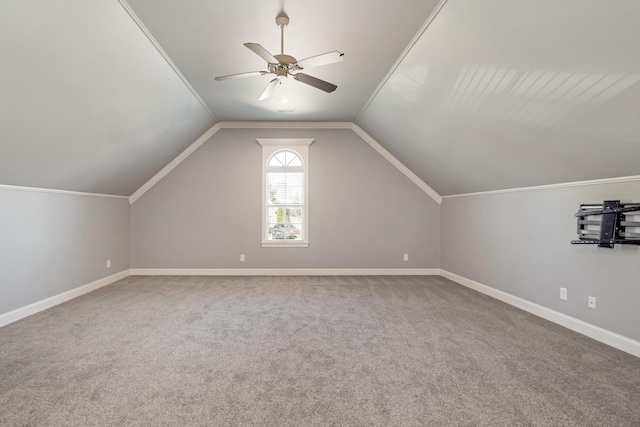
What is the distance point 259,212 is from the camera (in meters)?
5.79

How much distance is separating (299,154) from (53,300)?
13.8 ft

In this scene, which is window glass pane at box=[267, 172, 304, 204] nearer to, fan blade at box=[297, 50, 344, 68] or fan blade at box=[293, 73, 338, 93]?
fan blade at box=[293, 73, 338, 93]

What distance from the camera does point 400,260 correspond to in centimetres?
586

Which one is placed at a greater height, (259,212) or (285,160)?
(285,160)

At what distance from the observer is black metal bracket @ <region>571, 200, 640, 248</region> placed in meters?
2.70

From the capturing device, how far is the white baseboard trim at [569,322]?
269cm

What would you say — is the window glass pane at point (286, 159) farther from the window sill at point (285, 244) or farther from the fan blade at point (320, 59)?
the fan blade at point (320, 59)

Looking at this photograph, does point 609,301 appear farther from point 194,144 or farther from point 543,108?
point 194,144

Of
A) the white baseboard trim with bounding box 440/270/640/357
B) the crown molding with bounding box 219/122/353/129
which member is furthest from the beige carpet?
the crown molding with bounding box 219/122/353/129

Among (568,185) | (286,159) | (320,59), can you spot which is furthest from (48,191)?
(568,185)

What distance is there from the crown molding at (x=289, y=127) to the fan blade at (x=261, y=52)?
3.23m

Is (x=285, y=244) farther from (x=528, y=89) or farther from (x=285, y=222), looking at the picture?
(x=528, y=89)

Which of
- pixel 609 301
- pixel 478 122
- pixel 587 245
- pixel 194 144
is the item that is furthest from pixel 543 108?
pixel 194 144

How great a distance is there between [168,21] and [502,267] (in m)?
4.75
